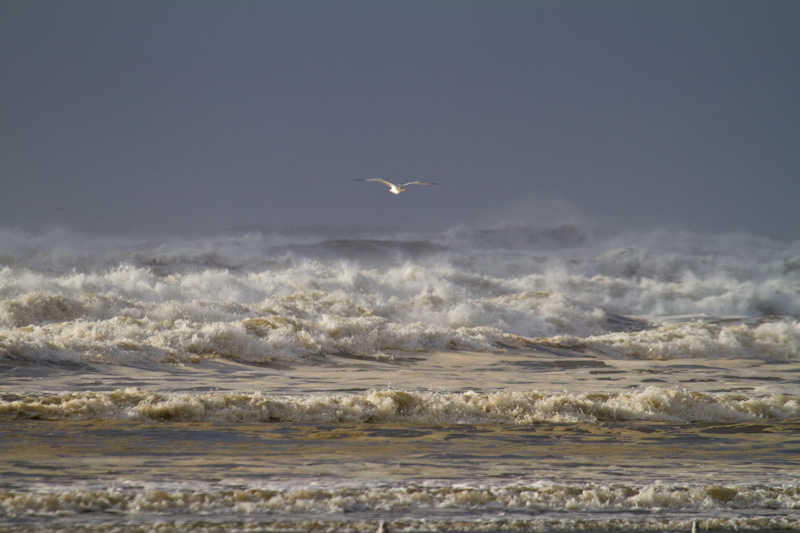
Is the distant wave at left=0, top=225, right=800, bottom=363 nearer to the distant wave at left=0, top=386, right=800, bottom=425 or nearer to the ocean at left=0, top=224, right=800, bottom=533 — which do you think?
the ocean at left=0, top=224, right=800, bottom=533

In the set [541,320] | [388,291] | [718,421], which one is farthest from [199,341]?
[388,291]

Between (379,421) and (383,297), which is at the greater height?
(383,297)

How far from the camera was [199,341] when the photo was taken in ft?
33.3

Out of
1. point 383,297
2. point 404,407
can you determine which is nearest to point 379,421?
point 404,407

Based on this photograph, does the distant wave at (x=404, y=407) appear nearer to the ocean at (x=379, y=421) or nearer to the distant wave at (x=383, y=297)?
the ocean at (x=379, y=421)

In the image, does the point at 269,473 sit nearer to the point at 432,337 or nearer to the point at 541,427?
the point at 541,427

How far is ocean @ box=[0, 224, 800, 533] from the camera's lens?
4027 mm

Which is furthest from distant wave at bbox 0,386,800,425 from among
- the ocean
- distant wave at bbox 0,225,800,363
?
distant wave at bbox 0,225,800,363

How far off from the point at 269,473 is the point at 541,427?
2874mm

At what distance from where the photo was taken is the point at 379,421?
6496 mm

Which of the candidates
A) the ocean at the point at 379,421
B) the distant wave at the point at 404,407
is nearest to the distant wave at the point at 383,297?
the ocean at the point at 379,421

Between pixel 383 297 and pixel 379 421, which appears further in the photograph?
pixel 383 297

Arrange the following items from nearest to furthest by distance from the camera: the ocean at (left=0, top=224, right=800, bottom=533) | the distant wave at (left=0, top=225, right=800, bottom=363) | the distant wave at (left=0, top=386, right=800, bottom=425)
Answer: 1. the ocean at (left=0, top=224, right=800, bottom=533)
2. the distant wave at (left=0, top=386, right=800, bottom=425)
3. the distant wave at (left=0, top=225, right=800, bottom=363)

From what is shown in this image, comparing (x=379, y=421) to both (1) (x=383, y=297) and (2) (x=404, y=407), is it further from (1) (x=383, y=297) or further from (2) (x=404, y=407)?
(1) (x=383, y=297)
